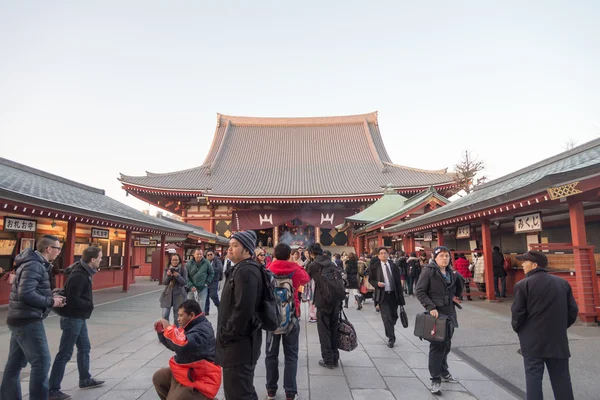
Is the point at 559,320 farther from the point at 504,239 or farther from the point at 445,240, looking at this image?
the point at 445,240

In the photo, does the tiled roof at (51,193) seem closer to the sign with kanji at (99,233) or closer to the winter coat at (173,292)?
the sign with kanji at (99,233)

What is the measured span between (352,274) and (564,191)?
5.81 metres

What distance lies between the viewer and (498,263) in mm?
10164

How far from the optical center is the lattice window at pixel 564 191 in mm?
5984

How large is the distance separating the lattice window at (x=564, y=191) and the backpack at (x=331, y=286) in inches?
165

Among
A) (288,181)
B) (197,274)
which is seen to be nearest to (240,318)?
(197,274)

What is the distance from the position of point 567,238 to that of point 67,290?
10756 millimetres

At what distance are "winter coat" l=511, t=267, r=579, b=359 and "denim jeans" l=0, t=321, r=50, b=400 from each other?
4.34 m

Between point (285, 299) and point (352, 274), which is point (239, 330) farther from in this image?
point (352, 274)

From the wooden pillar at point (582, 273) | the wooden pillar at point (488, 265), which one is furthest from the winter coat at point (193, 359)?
the wooden pillar at point (488, 265)

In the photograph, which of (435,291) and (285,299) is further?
(435,291)

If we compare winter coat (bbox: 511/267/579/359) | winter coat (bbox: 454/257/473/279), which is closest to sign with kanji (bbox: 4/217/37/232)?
winter coat (bbox: 511/267/579/359)

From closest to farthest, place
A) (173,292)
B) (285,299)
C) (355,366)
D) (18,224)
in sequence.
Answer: (285,299)
(355,366)
(173,292)
(18,224)

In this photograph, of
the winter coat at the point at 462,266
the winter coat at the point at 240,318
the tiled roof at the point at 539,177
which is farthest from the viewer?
the winter coat at the point at 462,266
